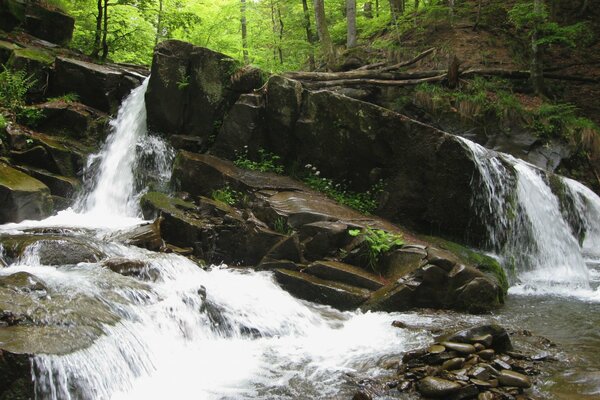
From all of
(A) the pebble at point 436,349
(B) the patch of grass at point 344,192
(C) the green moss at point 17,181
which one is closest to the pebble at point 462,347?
(A) the pebble at point 436,349

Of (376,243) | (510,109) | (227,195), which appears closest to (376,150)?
(376,243)

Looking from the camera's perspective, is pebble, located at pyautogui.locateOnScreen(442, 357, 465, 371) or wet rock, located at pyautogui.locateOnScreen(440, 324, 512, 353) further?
wet rock, located at pyautogui.locateOnScreen(440, 324, 512, 353)

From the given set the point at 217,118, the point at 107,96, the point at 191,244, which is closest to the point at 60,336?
the point at 191,244

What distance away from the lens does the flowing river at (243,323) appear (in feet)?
15.5

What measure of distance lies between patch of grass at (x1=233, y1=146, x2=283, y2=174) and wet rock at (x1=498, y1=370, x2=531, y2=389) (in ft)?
24.8

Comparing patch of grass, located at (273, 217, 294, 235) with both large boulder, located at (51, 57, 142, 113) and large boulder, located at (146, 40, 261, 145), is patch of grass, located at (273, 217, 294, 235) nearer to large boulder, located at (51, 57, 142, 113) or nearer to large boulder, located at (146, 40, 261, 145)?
large boulder, located at (146, 40, 261, 145)

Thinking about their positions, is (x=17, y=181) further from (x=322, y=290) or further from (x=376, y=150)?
(x=376, y=150)

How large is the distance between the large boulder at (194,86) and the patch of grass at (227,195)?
2369mm

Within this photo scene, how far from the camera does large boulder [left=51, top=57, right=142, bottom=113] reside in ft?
42.7

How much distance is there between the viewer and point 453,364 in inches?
193

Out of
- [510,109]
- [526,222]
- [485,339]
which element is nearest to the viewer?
→ [485,339]

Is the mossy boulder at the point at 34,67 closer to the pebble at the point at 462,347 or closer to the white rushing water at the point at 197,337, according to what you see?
the white rushing water at the point at 197,337

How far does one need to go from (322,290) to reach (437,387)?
3.49 meters

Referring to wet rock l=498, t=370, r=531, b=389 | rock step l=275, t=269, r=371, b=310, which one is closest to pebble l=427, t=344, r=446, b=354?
wet rock l=498, t=370, r=531, b=389
